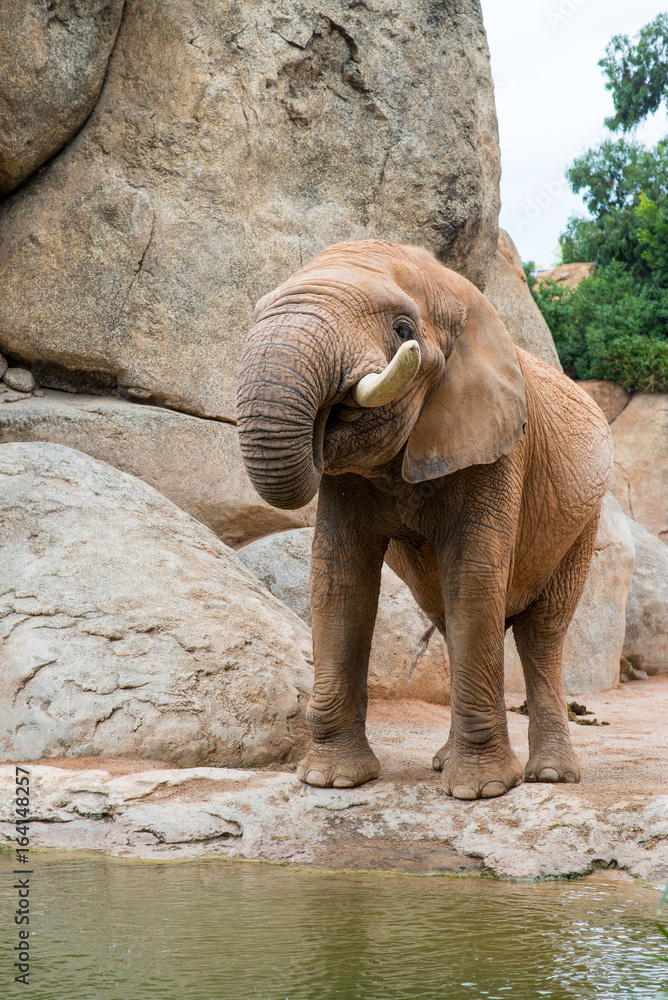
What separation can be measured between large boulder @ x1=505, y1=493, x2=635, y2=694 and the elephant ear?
245 inches

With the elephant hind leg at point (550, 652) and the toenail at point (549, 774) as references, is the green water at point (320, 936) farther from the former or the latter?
the elephant hind leg at point (550, 652)

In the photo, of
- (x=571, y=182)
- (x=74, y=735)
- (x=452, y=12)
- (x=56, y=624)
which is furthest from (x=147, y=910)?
(x=571, y=182)

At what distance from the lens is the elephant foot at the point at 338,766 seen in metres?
5.24

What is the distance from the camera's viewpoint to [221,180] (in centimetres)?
1016

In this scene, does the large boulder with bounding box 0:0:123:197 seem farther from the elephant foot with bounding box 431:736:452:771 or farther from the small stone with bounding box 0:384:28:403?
the elephant foot with bounding box 431:736:452:771

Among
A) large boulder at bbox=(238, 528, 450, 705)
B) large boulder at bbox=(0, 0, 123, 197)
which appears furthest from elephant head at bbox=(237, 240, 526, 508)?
→ large boulder at bbox=(0, 0, 123, 197)

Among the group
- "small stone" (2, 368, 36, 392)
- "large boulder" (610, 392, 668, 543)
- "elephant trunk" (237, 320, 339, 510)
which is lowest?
"elephant trunk" (237, 320, 339, 510)

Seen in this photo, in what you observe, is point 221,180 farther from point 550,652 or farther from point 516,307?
point 550,652

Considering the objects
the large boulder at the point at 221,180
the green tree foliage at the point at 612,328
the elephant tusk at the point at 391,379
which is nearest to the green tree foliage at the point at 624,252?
the green tree foliage at the point at 612,328

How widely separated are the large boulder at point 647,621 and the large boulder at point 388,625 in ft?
14.4

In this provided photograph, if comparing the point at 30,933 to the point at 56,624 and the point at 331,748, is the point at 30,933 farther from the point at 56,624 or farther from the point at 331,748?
the point at 56,624

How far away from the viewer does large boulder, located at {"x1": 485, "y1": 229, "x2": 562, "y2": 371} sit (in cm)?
1253

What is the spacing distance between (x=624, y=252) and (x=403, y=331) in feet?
59.8

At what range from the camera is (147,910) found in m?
3.93
